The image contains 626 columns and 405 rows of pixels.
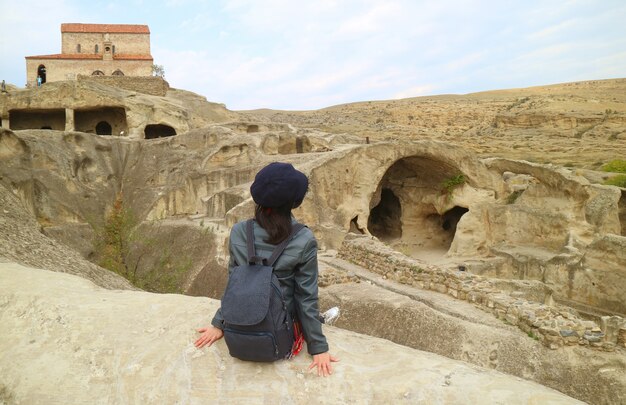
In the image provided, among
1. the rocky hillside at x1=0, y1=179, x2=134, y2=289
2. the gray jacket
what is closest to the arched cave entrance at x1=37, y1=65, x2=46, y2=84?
the rocky hillside at x1=0, y1=179, x2=134, y2=289

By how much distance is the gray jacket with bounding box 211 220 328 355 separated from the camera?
8.34 ft

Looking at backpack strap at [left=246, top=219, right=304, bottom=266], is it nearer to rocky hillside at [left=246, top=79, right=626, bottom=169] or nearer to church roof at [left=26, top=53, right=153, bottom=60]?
rocky hillside at [left=246, top=79, right=626, bottom=169]

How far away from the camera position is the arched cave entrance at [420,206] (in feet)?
60.8

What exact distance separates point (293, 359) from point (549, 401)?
1289 millimetres

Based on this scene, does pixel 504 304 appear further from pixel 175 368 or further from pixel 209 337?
pixel 175 368

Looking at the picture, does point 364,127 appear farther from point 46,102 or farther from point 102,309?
point 102,309

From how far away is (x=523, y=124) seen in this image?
47.7 metres

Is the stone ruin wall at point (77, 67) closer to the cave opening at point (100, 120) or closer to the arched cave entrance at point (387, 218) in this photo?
the cave opening at point (100, 120)

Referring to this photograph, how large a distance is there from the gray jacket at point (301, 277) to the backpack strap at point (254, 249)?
0.02 m

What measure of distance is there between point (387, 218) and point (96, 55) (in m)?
23.2

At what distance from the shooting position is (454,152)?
57.4 feet

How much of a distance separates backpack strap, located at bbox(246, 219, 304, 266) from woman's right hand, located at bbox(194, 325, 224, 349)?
512mm

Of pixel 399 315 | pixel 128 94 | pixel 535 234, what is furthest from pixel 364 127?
pixel 399 315

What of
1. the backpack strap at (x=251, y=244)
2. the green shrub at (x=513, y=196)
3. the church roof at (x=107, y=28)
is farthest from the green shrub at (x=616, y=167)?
the church roof at (x=107, y=28)
